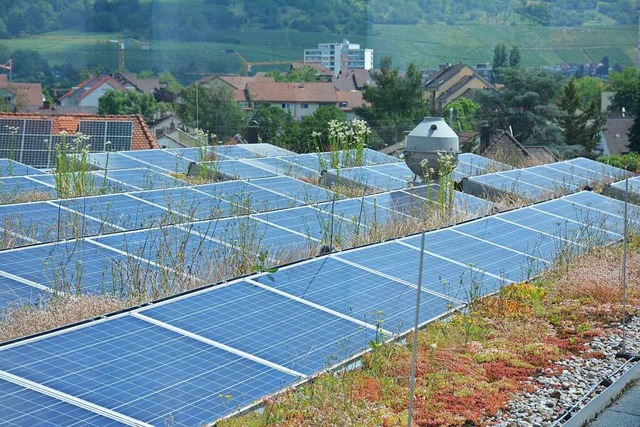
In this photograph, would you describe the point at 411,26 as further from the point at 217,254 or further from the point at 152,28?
the point at 217,254

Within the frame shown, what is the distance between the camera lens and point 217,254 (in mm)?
10633

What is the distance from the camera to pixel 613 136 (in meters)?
73.1

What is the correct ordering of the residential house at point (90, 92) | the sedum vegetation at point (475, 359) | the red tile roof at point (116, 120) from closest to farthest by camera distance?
the sedum vegetation at point (475, 359) → the red tile roof at point (116, 120) → the residential house at point (90, 92)

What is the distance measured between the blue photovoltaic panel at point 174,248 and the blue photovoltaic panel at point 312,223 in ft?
4.69

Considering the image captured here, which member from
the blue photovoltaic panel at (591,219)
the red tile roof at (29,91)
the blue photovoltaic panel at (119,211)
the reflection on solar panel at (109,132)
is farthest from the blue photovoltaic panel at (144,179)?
the red tile roof at (29,91)

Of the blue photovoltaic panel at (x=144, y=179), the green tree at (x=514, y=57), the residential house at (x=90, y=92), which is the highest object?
the green tree at (x=514, y=57)

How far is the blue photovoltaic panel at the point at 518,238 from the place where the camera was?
12172mm

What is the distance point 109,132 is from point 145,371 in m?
21.4

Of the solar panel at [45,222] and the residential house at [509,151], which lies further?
the residential house at [509,151]

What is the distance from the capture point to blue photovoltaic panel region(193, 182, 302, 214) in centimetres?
1406

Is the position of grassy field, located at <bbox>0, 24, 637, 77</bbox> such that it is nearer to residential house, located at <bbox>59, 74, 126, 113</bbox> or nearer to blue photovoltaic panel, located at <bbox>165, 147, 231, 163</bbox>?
residential house, located at <bbox>59, 74, 126, 113</bbox>

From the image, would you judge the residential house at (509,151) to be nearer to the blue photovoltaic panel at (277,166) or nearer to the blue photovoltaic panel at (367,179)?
the blue photovoltaic panel at (277,166)

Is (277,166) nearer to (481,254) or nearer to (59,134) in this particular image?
(59,134)

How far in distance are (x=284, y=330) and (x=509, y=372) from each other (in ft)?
6.48
